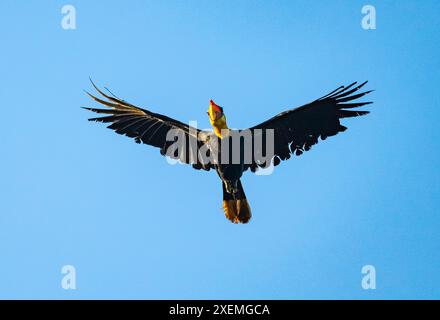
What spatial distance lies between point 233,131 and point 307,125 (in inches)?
71.9

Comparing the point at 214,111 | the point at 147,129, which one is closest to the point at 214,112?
the point at 214,111

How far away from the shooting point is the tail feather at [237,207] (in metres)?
22.2

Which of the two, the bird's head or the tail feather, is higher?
the bird's head

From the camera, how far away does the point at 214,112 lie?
71.9 feet

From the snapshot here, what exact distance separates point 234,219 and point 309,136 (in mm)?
2645

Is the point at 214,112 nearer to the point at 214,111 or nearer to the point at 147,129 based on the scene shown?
the point at 214,111

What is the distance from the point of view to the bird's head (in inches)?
863

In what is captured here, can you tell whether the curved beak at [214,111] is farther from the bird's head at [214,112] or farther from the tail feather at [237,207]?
the tail feather at [237,207]

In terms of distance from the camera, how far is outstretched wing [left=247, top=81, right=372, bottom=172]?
22.2 meters

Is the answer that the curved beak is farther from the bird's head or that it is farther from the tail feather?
the tail feather

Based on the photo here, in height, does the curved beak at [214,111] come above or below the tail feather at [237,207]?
above

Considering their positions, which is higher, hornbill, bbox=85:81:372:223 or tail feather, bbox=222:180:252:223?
hornbill, bbox=85:81:372:223

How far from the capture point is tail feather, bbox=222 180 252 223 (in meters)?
22.2
